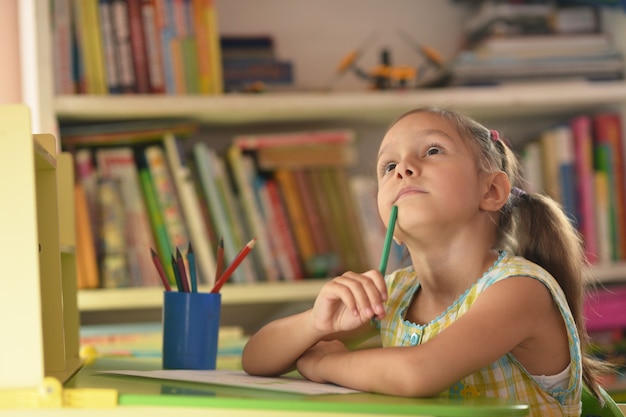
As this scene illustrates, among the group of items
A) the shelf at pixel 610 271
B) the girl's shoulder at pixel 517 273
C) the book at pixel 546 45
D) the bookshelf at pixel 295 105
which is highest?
the book at pixel 546 45

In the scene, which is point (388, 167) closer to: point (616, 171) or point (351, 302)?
point (351, 302)

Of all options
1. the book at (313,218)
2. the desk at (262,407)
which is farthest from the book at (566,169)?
the desk at (262,407)

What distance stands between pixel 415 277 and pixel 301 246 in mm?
984

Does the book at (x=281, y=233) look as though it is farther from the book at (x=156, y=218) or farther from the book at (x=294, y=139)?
the book at (x=156, y=218)

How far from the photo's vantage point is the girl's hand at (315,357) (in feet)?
3.13

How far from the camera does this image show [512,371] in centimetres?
96

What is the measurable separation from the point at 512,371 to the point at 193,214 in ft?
3.91

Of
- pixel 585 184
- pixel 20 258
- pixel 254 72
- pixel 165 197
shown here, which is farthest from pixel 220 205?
pixel 20 258

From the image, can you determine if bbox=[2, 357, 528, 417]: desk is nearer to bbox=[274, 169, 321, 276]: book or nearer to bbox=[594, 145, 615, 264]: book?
bbox=[274, 169, 321, 276]: book

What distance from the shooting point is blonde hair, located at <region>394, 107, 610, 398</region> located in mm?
1090

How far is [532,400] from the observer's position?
37.9 inches

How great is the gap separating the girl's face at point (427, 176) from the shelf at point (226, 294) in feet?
3.24

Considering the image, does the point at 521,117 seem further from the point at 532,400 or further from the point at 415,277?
the point at 532,400

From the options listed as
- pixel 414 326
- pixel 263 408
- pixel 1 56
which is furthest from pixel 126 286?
pixel 263 408
